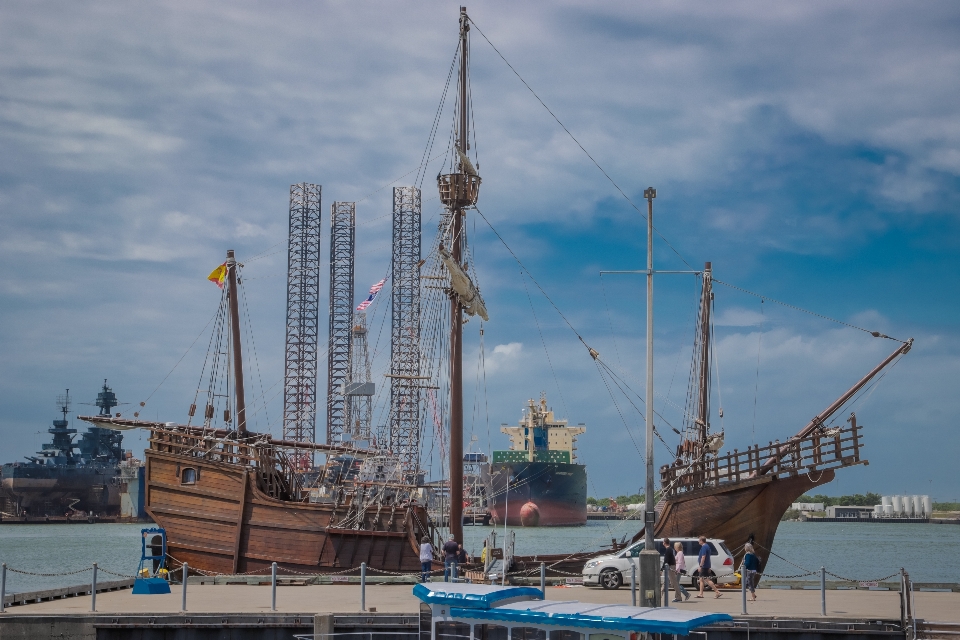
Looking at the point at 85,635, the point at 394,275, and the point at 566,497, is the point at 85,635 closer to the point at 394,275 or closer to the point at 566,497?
the point at 394,275

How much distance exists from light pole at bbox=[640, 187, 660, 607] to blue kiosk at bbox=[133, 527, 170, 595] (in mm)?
12150

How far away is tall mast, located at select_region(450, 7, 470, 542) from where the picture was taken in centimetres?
3306

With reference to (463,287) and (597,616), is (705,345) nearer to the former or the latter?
(463,287)

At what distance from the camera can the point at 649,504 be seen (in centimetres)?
2206

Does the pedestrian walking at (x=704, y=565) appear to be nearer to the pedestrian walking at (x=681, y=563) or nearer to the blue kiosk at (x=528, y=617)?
the pedestrian walking at (x=681, y=563)

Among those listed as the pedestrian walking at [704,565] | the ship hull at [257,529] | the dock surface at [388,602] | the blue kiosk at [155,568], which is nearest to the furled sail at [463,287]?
the ship hull at [257,529]

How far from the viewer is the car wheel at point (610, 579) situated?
2747 centimetres

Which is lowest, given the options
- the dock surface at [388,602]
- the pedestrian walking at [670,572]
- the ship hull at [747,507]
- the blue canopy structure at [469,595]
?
the dock surface at [388,602]

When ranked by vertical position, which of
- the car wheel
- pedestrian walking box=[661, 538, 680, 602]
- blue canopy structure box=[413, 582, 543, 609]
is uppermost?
blue canopy structure box=[413, 582, 543, 609]

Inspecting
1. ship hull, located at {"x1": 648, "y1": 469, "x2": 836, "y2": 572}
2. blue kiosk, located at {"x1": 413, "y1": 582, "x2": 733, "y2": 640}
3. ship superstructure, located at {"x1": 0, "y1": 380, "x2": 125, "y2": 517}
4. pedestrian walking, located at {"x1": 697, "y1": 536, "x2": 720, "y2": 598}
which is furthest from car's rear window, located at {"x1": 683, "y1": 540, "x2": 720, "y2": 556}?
ship superstructure, located at {"x1": 0, "y1": 380, "x2": 125, "y2": 517}

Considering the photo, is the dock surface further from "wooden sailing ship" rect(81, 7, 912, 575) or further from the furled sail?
the furled sail

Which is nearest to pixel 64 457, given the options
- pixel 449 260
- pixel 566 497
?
pixel 566 497

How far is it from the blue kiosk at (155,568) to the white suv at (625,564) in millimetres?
10948

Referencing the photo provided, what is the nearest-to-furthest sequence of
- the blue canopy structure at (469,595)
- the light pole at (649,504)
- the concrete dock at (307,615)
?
the blue canopy structure at (469,595) → the concrete dock at (307,615) → the light pole at (649,504)
